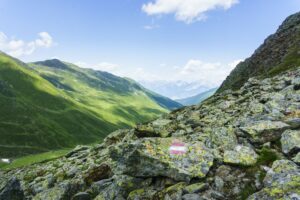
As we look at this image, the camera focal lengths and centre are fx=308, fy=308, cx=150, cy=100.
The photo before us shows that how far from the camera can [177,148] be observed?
55.4ft

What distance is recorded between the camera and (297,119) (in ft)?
57.5

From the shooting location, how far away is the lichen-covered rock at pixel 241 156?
14.9m

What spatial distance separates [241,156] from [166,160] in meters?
3.78

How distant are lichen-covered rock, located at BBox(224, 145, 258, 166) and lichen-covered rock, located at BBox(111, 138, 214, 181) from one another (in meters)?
0.88

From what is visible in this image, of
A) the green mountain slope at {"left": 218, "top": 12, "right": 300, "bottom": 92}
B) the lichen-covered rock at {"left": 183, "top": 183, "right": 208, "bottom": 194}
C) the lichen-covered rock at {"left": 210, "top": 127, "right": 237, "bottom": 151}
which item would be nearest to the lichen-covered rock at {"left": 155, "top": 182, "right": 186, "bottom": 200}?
the lichen-covered rock at {"left": 183, "top": 183, "right": 208, "bottom": 194}

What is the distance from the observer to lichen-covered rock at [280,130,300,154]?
1482 cm

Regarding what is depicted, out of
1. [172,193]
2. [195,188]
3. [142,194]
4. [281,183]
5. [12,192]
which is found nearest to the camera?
[281,183]

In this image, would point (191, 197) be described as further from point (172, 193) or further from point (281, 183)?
point (281, 183)

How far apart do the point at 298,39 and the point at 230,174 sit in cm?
7329

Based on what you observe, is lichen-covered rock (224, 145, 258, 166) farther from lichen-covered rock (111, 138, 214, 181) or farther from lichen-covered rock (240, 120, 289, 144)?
lichen-covered rock (240, 120, 289, 144)

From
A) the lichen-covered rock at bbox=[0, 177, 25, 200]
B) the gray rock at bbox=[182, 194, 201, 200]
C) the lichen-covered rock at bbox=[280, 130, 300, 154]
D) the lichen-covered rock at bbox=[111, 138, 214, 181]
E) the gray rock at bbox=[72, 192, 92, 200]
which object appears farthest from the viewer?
the lichen-covered rock at bbox=[0, 177, 25, 200]

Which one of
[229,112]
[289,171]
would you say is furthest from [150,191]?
[229,112]

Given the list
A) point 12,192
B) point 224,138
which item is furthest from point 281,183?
point 12,192

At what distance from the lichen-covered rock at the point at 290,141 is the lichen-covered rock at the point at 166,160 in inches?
143
